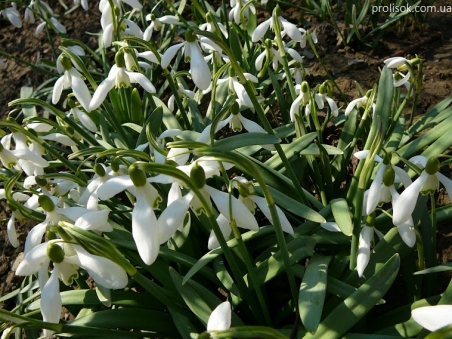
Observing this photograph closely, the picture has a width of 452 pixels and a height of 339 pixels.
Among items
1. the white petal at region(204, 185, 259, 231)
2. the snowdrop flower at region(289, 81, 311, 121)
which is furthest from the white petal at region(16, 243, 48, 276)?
the snowdrop flower at region(289, 81, 311, 121)

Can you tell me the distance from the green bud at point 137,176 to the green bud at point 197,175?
0.09 meters

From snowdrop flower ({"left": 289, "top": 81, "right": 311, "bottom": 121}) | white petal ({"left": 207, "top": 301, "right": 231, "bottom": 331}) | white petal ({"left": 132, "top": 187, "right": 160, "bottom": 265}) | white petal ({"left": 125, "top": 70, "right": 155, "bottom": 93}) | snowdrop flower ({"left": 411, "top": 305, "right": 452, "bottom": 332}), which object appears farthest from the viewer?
snowdrop flower ({"left": 289, "top": 81, "right": 311, "bottom": 121})

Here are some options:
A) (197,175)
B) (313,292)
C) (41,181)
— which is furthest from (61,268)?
(313,292)

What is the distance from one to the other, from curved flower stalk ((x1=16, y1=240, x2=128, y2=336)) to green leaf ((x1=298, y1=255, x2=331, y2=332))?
417 millimetres

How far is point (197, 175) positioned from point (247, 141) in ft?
1.12

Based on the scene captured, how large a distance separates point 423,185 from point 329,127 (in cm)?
124

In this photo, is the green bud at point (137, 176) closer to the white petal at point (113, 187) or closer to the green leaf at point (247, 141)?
the white petal at point (113, 187)

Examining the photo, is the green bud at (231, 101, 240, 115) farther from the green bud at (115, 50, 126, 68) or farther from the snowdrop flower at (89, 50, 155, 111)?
the green bud at (115, 50, 126, 68)

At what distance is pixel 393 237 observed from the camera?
1415mm

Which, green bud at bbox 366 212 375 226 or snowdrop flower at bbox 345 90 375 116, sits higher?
green bud at bbox 366 212 375 226

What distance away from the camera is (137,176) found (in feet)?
3.32

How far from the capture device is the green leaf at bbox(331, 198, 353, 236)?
4.51 ft

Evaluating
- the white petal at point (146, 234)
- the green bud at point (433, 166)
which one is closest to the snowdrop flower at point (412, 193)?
the green bud at point (433, 166)

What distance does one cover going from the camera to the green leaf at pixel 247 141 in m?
1.34
